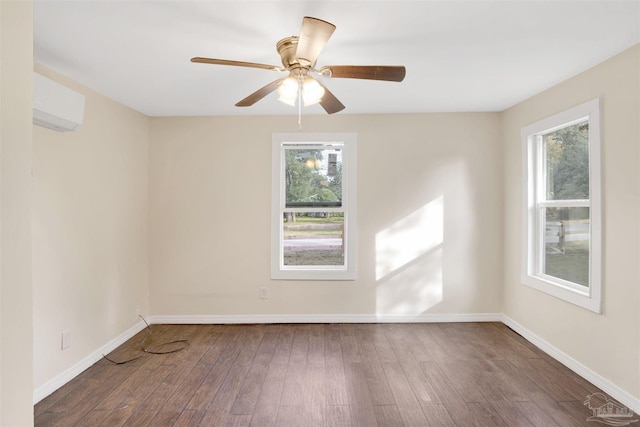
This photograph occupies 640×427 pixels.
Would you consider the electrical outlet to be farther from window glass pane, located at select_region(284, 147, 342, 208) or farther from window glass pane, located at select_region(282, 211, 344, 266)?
window glass pane, located at select_region(284, 147, 342, 208)

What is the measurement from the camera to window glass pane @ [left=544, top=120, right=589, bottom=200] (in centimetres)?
281

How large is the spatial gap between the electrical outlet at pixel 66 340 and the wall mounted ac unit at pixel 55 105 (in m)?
1.57

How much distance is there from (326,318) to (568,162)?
2.83 meters

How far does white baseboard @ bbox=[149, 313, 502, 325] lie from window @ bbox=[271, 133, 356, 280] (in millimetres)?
457

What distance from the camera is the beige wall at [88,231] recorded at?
8.25ft

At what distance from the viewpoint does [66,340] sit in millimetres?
2709

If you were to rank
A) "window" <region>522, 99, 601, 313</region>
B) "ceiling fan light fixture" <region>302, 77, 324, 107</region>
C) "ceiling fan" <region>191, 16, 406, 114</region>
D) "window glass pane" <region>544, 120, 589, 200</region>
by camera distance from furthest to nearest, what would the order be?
"window glass pane" <region>544, 120, 589, 200</region>
"window" <region>522, 99, 601, 313</region>
"ceiling fan light fixture" <region>302, 77, 324, 107</region>
"ceiling fan" <region>191, 16, 406, 114</region>

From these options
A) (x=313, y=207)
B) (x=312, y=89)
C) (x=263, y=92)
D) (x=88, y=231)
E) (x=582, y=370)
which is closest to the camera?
(x=312, y=89)

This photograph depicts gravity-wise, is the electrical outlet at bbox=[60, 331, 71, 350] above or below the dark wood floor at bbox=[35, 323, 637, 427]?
above

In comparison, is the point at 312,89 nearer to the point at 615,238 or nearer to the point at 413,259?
the point at 615,238

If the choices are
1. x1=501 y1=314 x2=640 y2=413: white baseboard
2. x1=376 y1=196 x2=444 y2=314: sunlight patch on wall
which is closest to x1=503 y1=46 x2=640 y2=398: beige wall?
x1=501 y1=314 x2=640 y2=413: white baseboard

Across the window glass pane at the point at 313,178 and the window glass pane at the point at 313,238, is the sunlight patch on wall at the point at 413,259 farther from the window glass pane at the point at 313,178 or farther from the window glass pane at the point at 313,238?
the window glass pane at the point at 313,178

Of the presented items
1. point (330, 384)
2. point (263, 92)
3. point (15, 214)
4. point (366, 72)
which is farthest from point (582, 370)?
point (15, 214)

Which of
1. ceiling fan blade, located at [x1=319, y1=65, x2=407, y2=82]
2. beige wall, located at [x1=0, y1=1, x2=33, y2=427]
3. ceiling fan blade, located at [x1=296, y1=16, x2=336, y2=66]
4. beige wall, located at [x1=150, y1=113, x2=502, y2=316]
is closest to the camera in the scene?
beige wall, located at [x1=0, y1=1, x2=33, y2=427]
